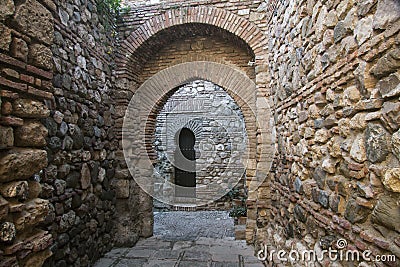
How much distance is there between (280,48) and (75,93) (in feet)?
7.64

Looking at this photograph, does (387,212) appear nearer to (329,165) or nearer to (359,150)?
(359,150)

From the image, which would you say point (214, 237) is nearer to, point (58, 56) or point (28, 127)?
point (58, 56)

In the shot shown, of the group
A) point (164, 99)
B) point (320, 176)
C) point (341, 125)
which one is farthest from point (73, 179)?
point (341, 125)

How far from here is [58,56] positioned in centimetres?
286

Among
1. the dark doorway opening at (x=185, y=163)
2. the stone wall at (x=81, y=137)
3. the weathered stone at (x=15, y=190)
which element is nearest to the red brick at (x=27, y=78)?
the weathered stone at (x=15, y=190)

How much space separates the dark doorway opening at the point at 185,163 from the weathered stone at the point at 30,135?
657 cm

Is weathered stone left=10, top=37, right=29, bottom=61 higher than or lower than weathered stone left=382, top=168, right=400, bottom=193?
higher

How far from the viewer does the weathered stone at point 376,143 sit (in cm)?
131

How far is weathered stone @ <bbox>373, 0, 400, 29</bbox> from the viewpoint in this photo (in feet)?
3.97

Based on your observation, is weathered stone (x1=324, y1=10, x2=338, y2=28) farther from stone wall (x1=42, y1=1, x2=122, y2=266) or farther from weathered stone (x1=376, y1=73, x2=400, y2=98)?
stone wall (x1=42, y1=1, x2=122, y2=266)

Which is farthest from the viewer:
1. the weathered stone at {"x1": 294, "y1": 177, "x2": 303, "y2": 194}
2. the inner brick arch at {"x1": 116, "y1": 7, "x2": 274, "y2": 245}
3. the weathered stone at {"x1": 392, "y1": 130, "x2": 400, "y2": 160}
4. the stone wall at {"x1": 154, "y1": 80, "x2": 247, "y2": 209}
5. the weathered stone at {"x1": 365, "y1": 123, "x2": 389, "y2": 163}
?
the stone wall at {"x1": 154, "y1": 80, "x2": 247, "y2": 209}

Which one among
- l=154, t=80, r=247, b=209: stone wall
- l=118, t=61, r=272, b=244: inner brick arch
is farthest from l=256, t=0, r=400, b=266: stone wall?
l=154, t=80, r=247, b=209: stone wall

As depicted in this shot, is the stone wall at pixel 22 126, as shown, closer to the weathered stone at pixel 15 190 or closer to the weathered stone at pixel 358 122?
the weathered stone at pixel 15 190

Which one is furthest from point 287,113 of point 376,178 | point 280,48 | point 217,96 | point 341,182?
point 217,96
